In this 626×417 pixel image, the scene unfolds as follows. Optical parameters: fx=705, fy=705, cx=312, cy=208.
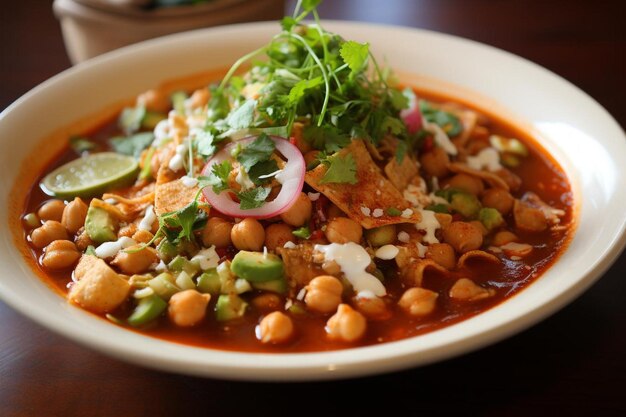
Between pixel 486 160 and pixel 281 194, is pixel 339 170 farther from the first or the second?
pixel 486 160

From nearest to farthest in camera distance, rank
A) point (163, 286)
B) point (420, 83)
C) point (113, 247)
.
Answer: point (163, 286) < point (113, 247) < point (420, 83)

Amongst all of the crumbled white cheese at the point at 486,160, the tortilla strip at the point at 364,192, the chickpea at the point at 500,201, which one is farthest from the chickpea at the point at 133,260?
the crumbled white cheese at the point at 486,160

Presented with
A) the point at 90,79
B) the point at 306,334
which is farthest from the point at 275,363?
the point at 90,79

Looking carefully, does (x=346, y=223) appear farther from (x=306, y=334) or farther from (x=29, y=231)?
(x=29, y=231)

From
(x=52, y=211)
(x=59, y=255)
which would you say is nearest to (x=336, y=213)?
(x=59, y=255)

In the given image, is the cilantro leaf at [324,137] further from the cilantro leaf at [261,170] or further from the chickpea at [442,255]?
the chickpea at [442,255]

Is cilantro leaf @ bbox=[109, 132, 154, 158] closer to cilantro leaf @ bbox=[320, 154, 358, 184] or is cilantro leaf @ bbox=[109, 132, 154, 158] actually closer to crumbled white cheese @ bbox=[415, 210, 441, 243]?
cilantro leaf @ bbox=[320, 154, 358, 184]
